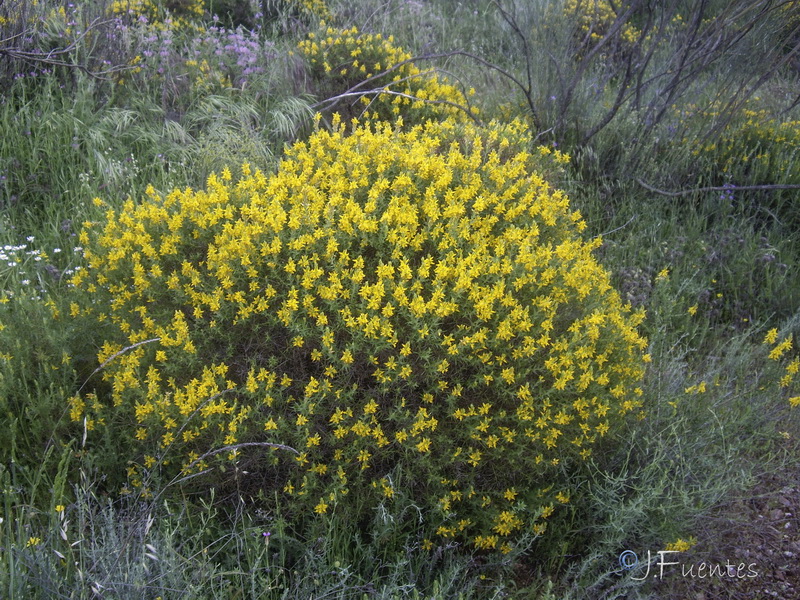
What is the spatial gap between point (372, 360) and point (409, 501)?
1.63 ft

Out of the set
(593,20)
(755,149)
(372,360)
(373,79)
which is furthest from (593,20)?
(372,360)

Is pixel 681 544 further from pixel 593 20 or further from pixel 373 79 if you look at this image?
pixel 593 20

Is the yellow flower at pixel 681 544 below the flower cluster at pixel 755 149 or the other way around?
below

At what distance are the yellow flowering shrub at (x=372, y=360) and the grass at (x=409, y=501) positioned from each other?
0.15 meters

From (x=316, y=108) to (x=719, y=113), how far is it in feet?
9.37

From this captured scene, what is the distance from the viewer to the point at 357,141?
3258 millimetres

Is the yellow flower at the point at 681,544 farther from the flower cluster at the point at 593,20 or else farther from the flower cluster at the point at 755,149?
the flower cluster at the point at 593,20

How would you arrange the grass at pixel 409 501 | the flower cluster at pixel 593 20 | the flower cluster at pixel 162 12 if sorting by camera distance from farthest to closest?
the flower cluster at pixel 593 20
the flower cluster at pixel 162 12
the grass at pixel 409 501

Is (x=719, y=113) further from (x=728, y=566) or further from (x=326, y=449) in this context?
(x=326, y=449)

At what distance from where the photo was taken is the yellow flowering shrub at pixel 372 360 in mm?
2424

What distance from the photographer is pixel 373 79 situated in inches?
213

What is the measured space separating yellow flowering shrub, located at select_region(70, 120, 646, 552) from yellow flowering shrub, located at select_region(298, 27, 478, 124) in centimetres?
253

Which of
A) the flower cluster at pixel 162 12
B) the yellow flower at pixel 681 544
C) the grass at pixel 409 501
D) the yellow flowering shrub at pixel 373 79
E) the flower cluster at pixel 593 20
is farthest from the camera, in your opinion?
the flower cluster at pixel 593 20

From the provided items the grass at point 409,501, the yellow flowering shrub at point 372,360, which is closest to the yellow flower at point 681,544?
the grass at point 409,501
